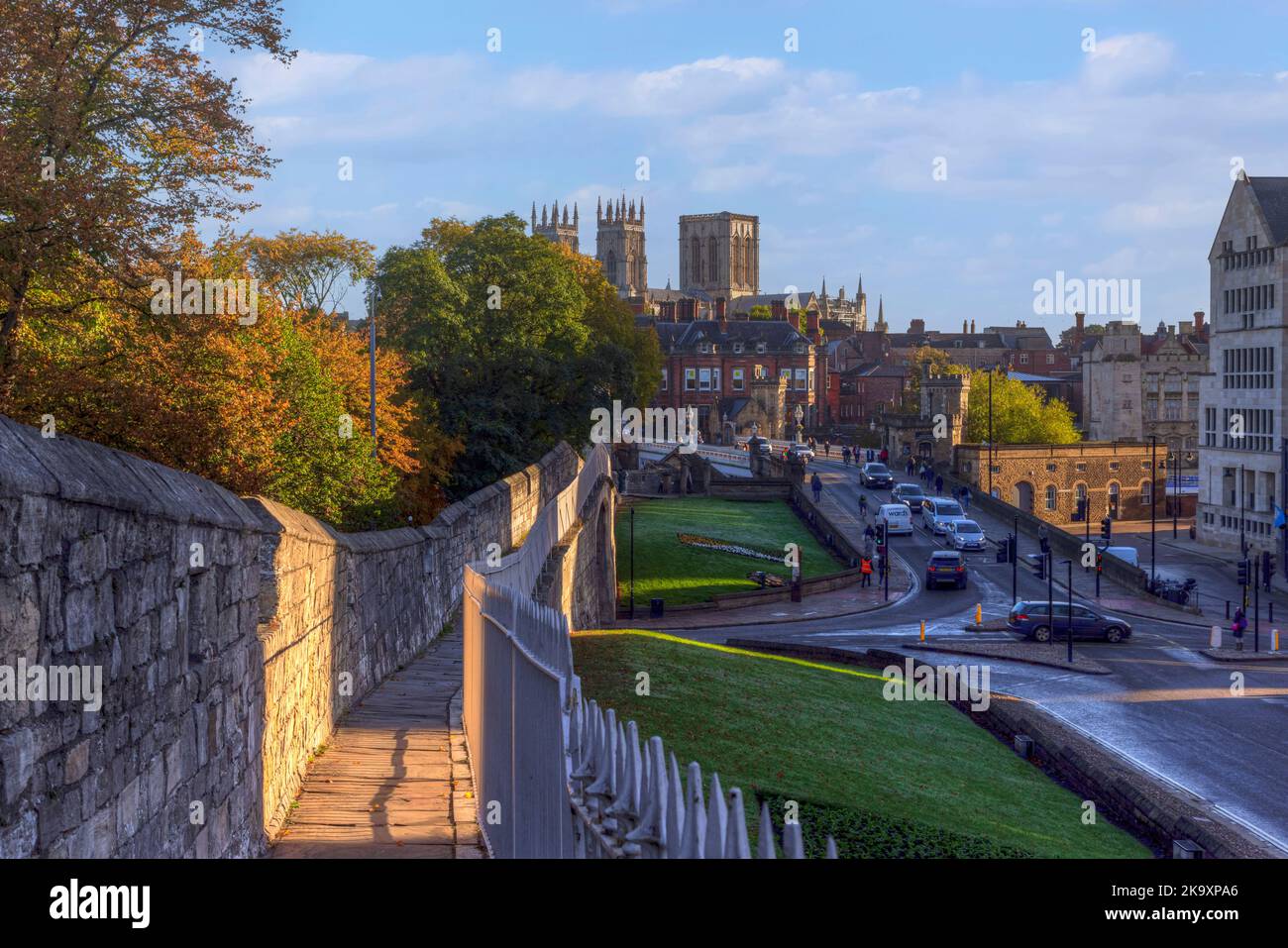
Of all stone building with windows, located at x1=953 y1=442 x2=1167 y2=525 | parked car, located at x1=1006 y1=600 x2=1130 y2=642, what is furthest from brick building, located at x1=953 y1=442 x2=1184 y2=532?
parked car, located at x1=1006 y1=600 x2=1130 y2=642

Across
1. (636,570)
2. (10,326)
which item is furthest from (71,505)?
(636,570)

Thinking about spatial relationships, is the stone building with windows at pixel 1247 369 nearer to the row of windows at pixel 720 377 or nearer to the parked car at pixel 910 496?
the parked car at pixel 910 496

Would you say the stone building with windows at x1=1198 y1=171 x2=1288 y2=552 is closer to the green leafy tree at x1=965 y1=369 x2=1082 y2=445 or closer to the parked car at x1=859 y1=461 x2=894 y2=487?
the parked car at x1=859 y1=461 x2=894 y2=487

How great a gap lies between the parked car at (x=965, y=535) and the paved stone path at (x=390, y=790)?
160 feet

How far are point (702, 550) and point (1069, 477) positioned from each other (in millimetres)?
45798

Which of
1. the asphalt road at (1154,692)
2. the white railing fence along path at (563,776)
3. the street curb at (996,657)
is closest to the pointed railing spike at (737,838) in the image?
the white railing fence along path at (563,776)

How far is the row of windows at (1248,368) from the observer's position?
2778 inches

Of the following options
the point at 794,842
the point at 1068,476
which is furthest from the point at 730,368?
the point at 794,842

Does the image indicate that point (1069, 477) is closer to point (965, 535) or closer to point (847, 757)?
point (965, 535)

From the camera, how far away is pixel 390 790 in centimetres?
1198

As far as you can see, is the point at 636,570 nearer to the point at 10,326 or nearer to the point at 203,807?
the point at 10,326

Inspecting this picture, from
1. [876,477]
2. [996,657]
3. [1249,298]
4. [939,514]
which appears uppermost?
[1249,298]

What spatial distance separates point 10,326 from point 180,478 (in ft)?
33.9

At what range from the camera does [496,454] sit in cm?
5306
